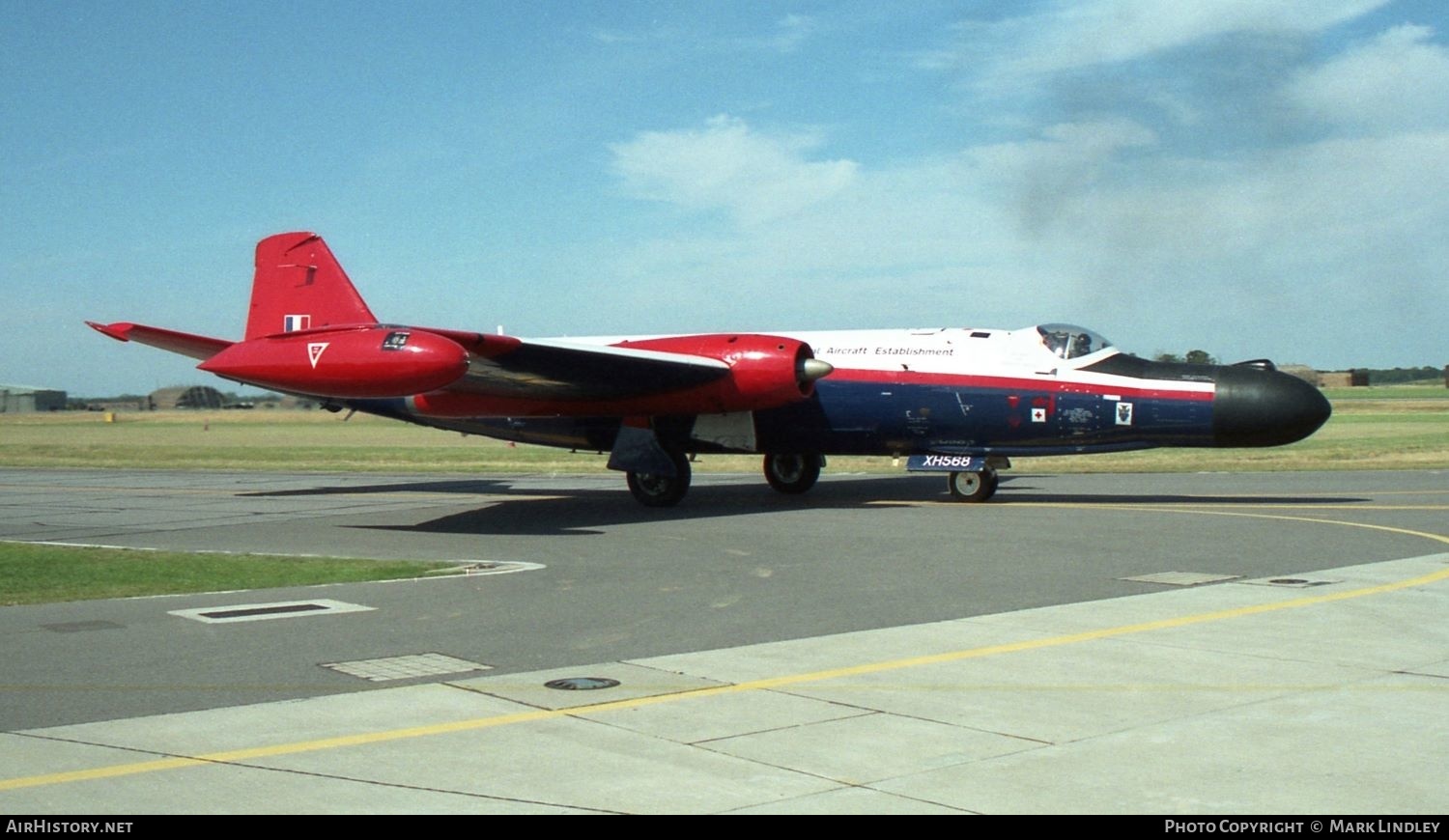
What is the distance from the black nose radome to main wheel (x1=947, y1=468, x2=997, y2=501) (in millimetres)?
3833

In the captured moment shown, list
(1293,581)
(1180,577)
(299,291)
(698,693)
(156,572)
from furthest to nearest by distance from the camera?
(299,291), (156,572), (1180,577), (1293,581), (698,693)

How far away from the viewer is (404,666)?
935cm

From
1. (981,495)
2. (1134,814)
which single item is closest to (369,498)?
(981,495)

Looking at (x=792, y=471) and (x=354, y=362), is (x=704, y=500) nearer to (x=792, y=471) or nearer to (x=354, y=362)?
(x=792, y=471)

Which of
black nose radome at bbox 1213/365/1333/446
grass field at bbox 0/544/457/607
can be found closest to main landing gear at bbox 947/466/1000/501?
black nose radome at bbox 1213/365/1333/446

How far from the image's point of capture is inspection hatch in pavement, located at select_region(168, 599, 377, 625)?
11.6m

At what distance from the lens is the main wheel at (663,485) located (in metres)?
22.8

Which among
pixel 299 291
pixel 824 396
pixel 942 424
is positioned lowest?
pixel 942 424

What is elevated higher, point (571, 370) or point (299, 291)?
point (299, 291)

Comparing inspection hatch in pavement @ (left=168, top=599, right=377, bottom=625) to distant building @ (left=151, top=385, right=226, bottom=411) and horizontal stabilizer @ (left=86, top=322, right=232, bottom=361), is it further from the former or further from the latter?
distant building @ (left=151, top=385, right=226, bottom=411)

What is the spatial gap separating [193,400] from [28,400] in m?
16.6

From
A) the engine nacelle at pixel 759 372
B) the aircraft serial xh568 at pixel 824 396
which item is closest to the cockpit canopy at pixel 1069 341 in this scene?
the aircraft serial xh568 at pixel 824 396

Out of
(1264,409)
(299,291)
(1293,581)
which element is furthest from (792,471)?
(1293,581)

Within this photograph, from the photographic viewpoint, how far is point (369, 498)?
2653 cm
